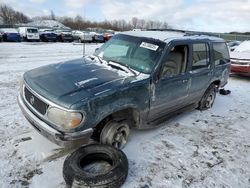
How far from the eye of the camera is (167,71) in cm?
382

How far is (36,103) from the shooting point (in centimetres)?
305

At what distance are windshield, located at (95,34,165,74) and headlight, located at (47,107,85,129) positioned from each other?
134 centimetres

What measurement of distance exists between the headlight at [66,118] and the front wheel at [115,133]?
0.62 meters

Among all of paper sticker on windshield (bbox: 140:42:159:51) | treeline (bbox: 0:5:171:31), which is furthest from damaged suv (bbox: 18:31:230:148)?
treeline (bbox: 0:5:171:31)

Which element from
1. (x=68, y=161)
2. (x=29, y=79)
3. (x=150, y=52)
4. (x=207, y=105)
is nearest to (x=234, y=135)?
(x=207, y=105)

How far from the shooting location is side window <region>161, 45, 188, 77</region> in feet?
12.4

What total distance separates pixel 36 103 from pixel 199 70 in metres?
3.10

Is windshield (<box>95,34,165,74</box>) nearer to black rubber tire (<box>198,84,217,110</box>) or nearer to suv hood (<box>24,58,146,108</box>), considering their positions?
suv hood (<box>24,58,146,108</box>)

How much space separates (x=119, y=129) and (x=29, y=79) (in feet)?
4.98

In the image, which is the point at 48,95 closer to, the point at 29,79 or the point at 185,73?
the point at 29,79

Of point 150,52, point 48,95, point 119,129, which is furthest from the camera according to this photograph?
point 150,52

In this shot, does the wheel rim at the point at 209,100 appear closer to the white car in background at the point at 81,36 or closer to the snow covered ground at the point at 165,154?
the snow covered ground at the point at 165,154

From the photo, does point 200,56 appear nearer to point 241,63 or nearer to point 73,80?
point 73,80

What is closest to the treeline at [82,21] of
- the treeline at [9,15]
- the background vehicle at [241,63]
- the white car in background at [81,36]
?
the treeline at [9,15]
